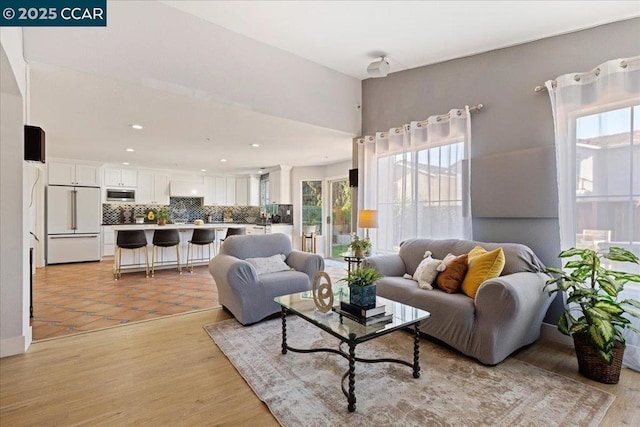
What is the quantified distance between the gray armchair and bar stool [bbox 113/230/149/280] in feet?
8.13

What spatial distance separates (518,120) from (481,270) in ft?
5.25

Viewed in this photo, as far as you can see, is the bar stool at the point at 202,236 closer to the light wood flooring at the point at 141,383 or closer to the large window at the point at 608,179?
the light wood flooring at the point at 141,383

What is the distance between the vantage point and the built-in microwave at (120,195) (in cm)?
738

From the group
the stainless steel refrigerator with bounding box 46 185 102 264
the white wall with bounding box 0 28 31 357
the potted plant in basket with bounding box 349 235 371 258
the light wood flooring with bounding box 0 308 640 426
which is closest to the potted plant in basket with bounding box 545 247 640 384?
the light wood flooring with bounding box 0 308 640 426

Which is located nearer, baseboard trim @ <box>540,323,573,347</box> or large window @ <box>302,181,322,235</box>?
baseboard trim @ <box>540,323,573,347</box>

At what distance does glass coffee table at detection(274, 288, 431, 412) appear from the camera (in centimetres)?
176

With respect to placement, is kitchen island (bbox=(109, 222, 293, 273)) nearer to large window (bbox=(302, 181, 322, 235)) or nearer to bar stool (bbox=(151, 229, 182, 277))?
bar stool (bbox=(151, 229, 182, 277))

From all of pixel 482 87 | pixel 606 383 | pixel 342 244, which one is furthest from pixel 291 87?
pixel 342 244

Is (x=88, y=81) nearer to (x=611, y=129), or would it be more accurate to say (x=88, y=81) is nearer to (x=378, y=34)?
(x=378, y=34)

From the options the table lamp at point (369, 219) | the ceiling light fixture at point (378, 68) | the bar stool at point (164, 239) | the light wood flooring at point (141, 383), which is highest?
the ceiling light fixture at point (378, 68)

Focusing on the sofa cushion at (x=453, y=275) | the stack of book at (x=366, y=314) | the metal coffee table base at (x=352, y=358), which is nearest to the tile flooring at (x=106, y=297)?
the metal coffee table base at (x=352, y=358)

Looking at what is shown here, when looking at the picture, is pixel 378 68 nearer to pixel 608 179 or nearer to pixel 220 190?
pixel 608 179

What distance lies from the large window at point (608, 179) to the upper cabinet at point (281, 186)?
6.05 metres

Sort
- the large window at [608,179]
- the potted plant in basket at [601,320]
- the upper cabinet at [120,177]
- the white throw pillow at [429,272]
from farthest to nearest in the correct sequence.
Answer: the upper cabinet at [120,177], the white throw pillow at [429,272], the large window at [608,179], the potted plant in basket at [601,320]
